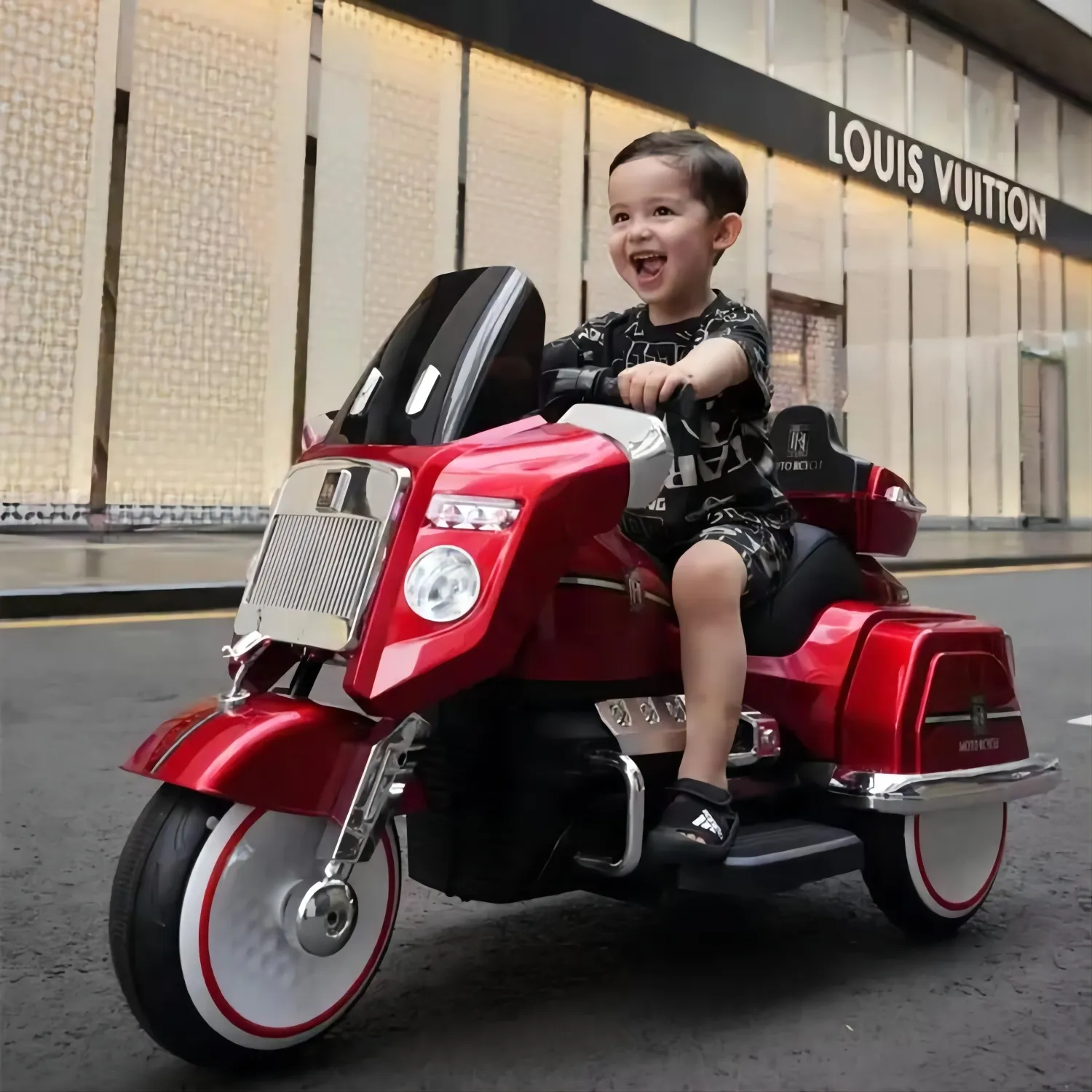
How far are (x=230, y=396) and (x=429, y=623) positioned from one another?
31.0ft

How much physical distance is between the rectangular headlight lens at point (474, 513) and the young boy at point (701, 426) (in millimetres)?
332

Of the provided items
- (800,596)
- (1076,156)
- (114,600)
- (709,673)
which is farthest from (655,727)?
(1076,156)

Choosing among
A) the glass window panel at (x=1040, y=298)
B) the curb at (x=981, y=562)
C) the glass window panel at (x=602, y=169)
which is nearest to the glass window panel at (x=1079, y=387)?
the glass window panel at (x=1040, y=298)

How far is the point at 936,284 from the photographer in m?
18.8

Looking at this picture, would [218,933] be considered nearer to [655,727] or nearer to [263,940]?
[263,940]

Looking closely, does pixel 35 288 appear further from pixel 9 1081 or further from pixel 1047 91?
pixel 1047 91

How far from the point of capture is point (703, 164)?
2.19 metres

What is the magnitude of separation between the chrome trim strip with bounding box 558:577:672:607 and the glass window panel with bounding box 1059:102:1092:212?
22.1 m

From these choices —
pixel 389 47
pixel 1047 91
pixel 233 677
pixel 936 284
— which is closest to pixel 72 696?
pixel 233 677

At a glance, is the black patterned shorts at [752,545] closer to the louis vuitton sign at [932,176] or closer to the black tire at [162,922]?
the black tire at [162,922]

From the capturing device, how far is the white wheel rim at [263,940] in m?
1.60

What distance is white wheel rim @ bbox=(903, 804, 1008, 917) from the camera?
2.34 meters

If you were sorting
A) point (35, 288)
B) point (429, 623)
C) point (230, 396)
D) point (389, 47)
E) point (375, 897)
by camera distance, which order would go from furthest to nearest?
point (389, 47), point (230, 396), point (35, 288), point (375, 897), point (429, 623)

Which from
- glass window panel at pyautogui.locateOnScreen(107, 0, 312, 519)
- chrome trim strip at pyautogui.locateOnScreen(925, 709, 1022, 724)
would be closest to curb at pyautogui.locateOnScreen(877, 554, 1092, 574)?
glass window panel at pyautogui.locateOnScreen(107, 0, 312, 519)
